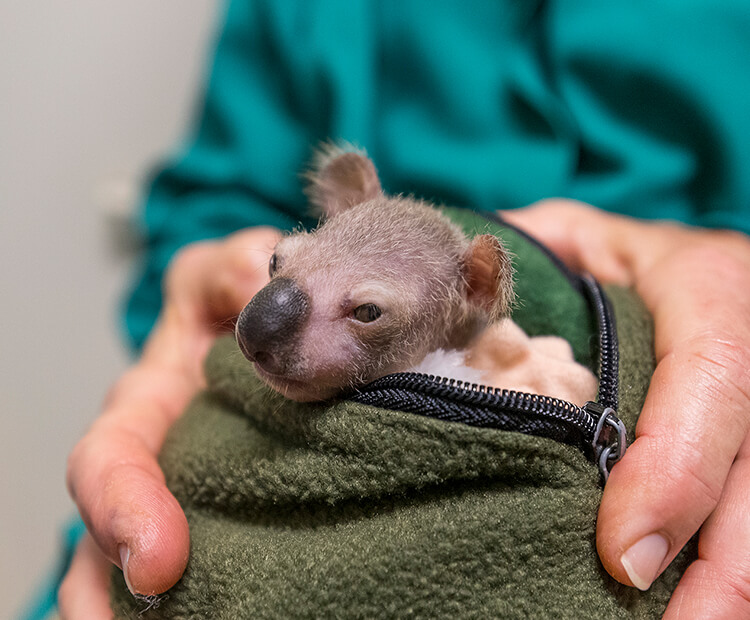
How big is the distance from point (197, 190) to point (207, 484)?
1.28 metres

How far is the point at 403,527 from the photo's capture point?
88 cm

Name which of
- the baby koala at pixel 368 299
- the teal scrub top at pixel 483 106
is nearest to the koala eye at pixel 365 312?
the baby koala at pixel 368 299

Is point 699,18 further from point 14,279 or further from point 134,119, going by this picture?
point 14,279

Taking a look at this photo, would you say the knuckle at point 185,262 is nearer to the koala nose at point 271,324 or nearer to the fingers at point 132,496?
the fingers at point 132,496

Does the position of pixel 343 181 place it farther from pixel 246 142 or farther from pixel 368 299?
pixel 246 142

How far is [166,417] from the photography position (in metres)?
1.51

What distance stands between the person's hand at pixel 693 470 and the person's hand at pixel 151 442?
70 centimetres

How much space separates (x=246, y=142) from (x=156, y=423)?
0.98 meters

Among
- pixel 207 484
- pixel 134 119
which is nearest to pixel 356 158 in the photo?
pixel 207 484


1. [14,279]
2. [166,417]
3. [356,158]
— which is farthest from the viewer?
[14,279]

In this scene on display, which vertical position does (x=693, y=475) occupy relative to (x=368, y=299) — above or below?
below

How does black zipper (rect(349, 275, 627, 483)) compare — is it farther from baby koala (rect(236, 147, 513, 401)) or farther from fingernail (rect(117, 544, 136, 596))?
fingernail (rect(117, 544, 136, 596))

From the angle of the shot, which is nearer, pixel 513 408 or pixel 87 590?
pixel 513 408

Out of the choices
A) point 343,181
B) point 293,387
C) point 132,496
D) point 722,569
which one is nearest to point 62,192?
point 343,181
